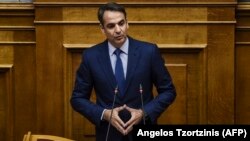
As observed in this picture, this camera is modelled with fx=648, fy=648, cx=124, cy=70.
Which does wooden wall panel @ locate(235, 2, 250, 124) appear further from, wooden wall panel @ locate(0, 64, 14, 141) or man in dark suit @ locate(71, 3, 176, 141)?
wooden wall panel @ locate(0, 64, 14, 141)

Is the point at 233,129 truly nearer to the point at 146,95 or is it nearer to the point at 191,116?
the point at 146,95

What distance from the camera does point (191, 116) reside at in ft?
10.1

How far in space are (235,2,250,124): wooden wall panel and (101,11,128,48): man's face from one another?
980 millimetres

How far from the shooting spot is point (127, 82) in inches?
87.4

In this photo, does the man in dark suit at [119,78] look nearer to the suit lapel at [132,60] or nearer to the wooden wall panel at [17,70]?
the suit lapel at [132,60]

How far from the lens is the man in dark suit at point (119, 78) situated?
220 centimetres

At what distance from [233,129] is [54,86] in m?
1.36

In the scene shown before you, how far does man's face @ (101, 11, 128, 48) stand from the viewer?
2.20m

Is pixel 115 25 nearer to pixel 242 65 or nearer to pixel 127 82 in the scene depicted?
pixel 127 82

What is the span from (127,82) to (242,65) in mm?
1006

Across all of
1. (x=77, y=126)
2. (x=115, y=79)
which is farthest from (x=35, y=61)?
(x=115, y=79)
